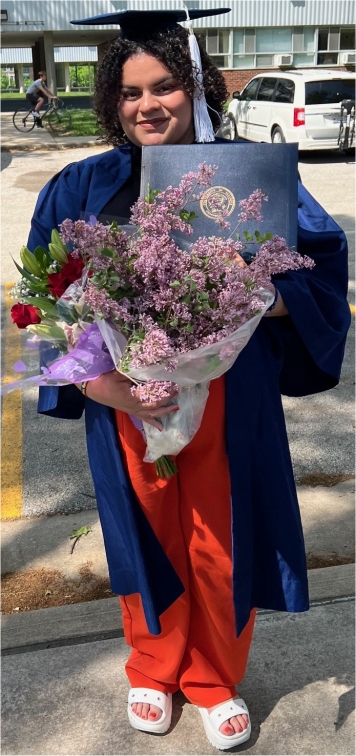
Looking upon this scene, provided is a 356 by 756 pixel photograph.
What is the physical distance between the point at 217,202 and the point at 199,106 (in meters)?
0.35

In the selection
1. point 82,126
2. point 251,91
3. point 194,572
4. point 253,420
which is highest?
point 251,91

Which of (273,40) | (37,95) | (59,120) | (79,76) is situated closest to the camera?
(37,95)

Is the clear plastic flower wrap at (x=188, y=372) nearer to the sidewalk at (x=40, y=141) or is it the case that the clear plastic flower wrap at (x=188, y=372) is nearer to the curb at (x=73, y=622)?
the curb at (x=73, y=622)

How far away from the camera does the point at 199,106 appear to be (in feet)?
6.30

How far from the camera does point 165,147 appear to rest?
67.7 inches

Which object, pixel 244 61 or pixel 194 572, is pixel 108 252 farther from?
pixel 244 61

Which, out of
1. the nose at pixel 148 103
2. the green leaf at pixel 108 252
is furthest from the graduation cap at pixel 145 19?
the green leaf at pixel 108 252

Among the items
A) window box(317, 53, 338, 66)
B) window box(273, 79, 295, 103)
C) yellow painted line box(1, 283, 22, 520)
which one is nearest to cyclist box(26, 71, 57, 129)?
window box(273, 79, 295, 103)

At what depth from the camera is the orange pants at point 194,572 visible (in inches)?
77.2

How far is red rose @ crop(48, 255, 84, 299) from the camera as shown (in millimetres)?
1633

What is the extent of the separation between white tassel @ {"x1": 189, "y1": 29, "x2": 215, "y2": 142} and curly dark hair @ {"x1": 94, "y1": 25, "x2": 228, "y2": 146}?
17mm

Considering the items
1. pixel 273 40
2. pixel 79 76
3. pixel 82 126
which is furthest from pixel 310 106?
pixel 79 76

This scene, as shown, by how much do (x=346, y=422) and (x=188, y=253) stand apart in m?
2.66

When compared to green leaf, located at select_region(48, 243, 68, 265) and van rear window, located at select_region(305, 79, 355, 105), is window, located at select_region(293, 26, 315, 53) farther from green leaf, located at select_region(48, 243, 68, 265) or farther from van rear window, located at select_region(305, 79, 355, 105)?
green leaf, located at select_region(48, 243, 68, 265)
